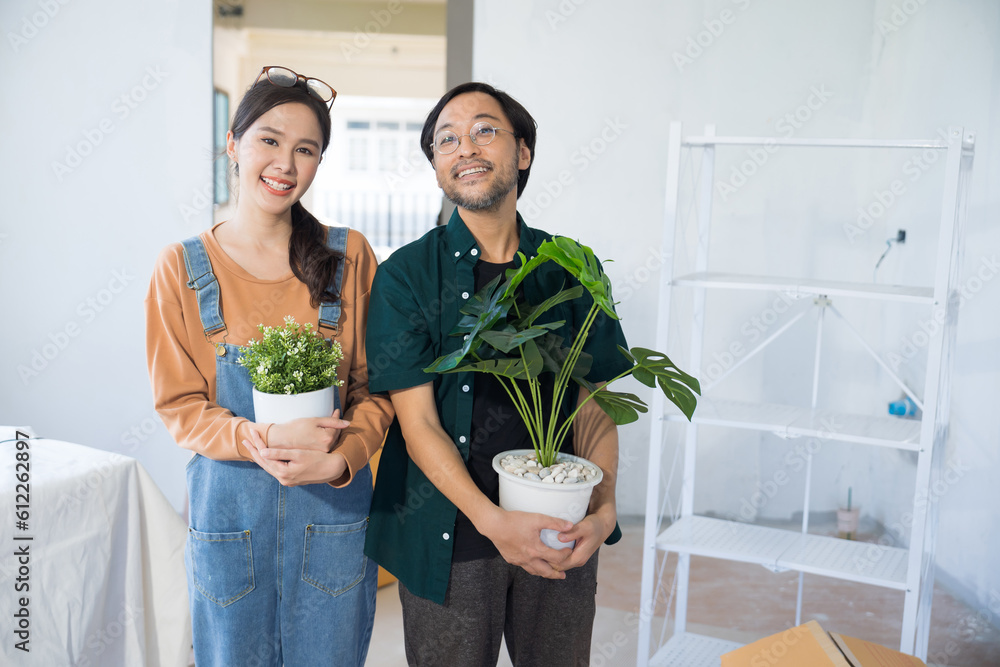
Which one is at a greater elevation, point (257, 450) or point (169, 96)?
point (169, 96)

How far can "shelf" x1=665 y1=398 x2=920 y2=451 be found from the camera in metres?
2.10

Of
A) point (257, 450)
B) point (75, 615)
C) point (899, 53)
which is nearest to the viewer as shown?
point (257, 450)

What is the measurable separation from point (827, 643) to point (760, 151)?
8.47 ft

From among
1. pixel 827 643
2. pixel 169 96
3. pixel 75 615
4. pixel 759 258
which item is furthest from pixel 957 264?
pixel 169 96

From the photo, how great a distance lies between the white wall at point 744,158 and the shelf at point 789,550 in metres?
1.15

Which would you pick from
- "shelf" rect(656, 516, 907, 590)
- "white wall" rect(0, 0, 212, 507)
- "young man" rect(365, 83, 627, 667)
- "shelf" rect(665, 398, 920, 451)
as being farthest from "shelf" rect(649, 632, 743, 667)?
"white wall" rect(0, 0, 212, 507)

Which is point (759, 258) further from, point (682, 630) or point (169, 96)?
point (169, 96)

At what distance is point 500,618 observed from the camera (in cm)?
140

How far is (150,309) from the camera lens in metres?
1.33

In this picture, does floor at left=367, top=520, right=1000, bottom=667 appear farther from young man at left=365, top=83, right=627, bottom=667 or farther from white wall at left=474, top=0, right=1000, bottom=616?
young man at left=365, top=83, right=627, bottom=667

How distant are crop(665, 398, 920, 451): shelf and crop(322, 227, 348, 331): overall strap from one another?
120 centimetres

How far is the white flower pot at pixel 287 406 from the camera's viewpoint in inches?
49.1

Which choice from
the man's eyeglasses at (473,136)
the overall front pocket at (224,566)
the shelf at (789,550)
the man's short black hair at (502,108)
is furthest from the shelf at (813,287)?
the overall front pocket at (224,566)

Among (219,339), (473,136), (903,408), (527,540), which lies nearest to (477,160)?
(473,136)
